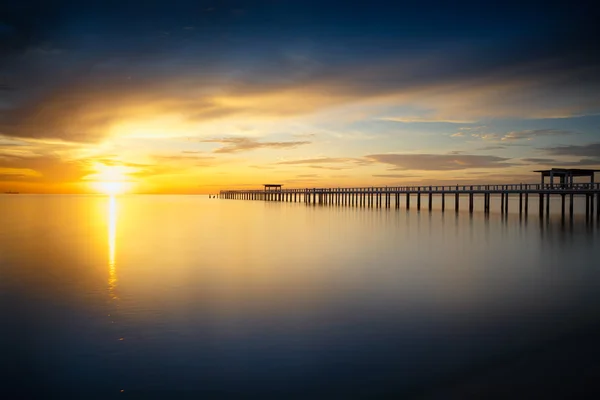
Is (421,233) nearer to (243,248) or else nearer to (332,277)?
(243,248)

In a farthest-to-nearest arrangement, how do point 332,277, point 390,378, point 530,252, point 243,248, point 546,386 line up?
point 243,248, point 530,252, point 332,277, point 390,378, point 546,386

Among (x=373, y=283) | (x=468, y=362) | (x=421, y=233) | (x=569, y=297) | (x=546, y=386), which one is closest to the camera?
(x=546, y=386)

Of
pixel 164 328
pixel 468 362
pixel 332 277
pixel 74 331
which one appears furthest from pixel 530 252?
pixel 74 331

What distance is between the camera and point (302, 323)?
31.3ft

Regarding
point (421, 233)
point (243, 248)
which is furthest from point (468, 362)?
point (421, 233)

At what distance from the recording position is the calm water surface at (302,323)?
666cm

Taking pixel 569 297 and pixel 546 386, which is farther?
pixel 569 297

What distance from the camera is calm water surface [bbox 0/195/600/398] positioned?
6.66m

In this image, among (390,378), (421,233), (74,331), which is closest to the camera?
(390,378)

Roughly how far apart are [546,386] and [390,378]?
6.68 ft

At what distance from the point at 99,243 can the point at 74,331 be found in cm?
1776

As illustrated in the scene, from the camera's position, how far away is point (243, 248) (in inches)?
898

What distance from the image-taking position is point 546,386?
20.4 feet

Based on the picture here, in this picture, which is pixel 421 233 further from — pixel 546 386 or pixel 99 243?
pixel 546 386
